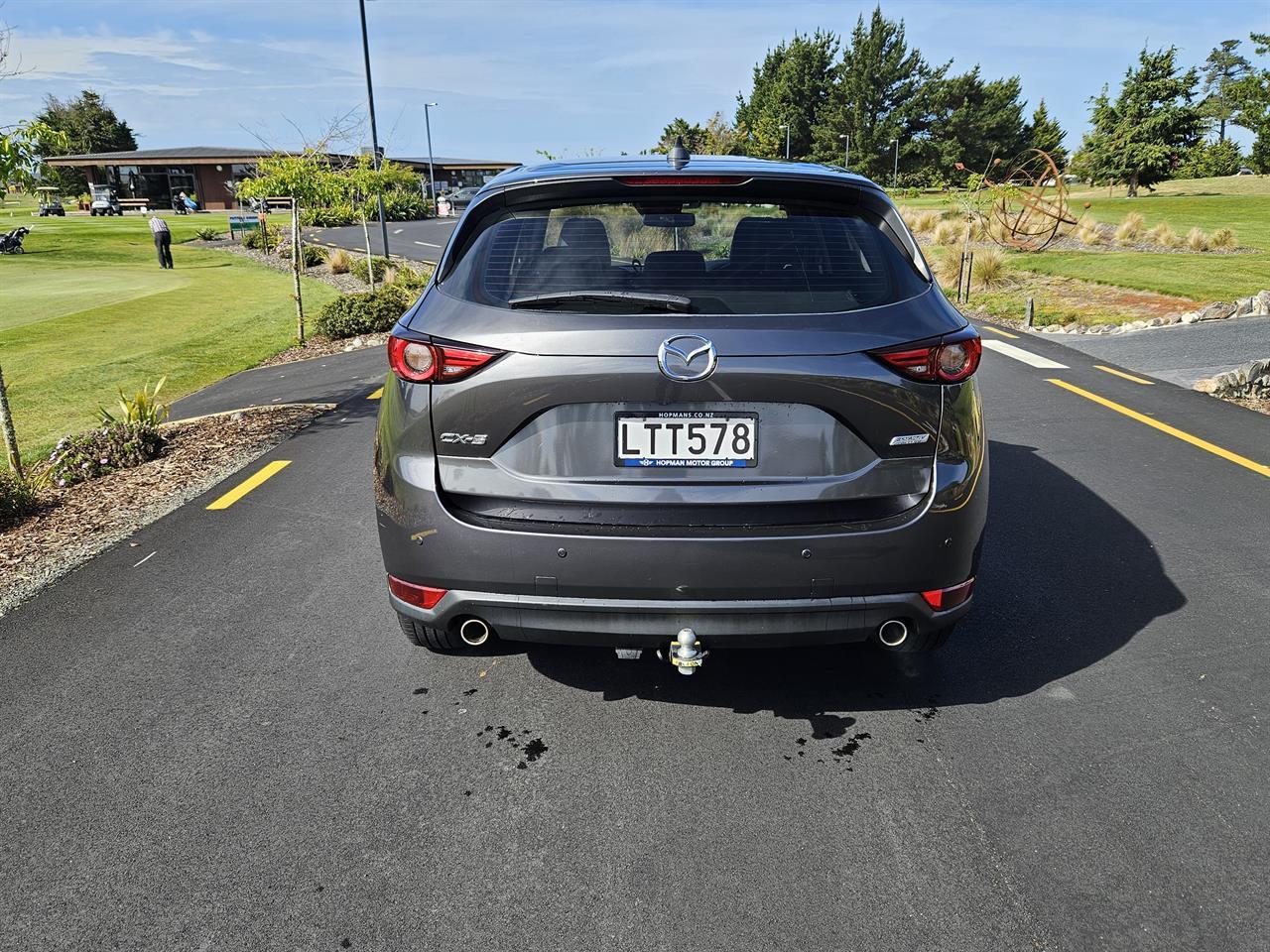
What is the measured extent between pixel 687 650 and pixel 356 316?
1410cm

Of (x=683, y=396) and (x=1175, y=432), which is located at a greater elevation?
(x=683, y=396)

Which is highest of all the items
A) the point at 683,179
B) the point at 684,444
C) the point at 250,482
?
the point at 683,179

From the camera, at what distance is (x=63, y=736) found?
124 inches

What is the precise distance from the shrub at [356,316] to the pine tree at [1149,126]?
5174 cm

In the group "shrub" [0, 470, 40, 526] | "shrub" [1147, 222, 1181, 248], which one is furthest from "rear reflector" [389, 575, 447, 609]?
"shrub" [1147, 222, 1181, 248]

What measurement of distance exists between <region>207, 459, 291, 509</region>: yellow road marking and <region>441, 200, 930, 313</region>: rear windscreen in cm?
366

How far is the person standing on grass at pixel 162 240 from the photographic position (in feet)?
106

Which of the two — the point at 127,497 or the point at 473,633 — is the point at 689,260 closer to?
the point at 473,633

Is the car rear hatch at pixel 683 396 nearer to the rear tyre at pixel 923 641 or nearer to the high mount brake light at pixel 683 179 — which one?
the high mount brake light at pixel 683 179

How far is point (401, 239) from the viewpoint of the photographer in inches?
1563

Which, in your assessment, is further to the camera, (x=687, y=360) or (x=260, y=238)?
(x=260, y=238)

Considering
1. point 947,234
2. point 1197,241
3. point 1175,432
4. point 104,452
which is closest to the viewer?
point 104,452

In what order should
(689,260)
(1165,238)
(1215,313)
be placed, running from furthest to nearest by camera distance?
1. (1165,238)
2. (1215,313)
3. (689,260)

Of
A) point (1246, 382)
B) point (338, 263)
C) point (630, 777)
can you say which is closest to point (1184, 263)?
point (1246, 382)
